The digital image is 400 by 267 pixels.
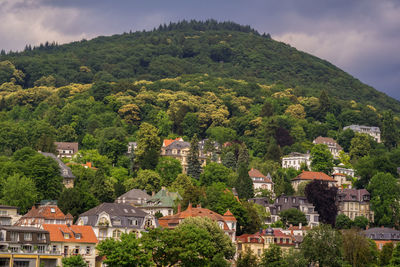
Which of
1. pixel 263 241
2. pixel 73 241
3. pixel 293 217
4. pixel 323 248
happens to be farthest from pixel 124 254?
pixel 293 217

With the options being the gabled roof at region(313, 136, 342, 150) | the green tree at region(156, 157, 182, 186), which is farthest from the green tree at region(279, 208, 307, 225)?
the gabled roof at region(313, 136, 342, 150)

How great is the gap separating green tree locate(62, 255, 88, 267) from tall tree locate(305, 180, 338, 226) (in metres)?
60.3

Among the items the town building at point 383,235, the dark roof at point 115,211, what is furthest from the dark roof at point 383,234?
the dark roof at point 115,211

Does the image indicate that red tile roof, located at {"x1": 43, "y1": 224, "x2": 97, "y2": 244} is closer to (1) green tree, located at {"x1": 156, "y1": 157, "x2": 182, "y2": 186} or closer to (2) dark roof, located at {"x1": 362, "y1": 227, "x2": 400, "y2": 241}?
(1) green tree, located at {"x1": 156, "y1": 157, "x2": 182, "y2": 186}

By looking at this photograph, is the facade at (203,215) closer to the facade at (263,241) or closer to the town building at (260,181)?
the facade at (263,241)

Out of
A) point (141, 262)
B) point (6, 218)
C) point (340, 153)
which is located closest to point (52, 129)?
point (340, 153)

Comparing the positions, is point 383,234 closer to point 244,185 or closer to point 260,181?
point 244,185

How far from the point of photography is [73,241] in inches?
3519

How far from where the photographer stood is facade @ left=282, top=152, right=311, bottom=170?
6531 inches

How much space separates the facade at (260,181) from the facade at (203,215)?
36.3 metres

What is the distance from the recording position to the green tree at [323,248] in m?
103

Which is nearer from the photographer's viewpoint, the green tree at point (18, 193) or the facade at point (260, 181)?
the green tree at point (18, 193)

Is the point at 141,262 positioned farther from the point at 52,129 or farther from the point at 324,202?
the point at 52,129

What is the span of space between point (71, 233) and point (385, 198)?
67.0 meters
